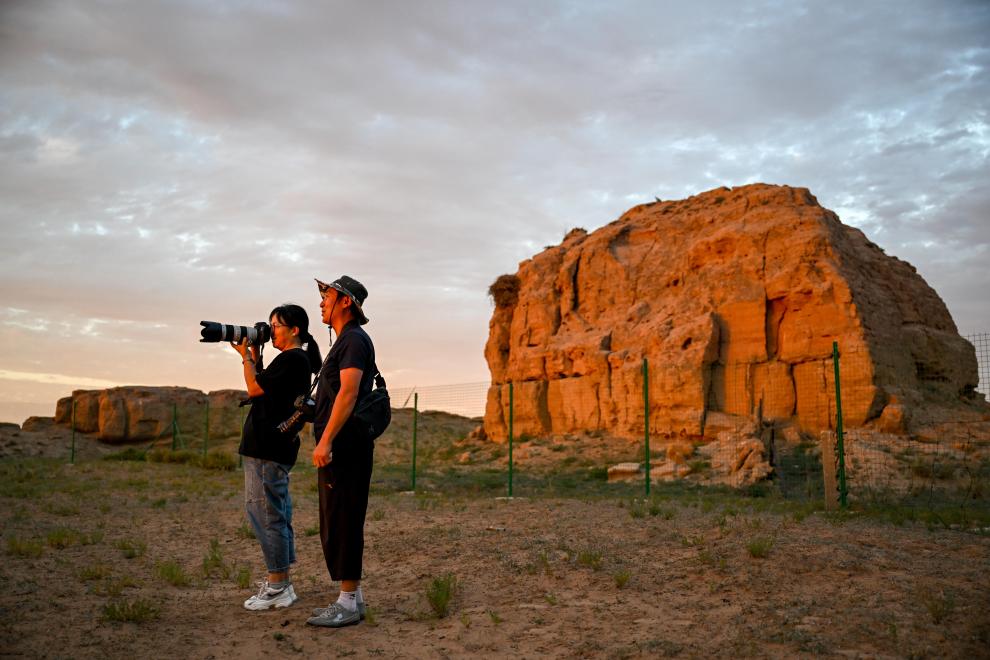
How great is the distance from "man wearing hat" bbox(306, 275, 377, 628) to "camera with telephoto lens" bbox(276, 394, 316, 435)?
19cm

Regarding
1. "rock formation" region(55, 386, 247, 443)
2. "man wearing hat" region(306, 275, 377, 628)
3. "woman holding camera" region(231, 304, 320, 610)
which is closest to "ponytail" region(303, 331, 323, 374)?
"woman holding camera" region(231, 304, 320, 610)

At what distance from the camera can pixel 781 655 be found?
152 inches

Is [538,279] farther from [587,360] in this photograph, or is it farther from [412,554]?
[412,554]

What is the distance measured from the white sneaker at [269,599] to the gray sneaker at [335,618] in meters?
0.54

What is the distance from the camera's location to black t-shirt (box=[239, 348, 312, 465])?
473cm

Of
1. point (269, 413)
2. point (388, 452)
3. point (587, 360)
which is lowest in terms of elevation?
point (388, 452)

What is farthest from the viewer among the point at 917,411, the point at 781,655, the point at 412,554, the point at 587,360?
the point at 587,360

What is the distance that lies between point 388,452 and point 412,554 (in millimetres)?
21288

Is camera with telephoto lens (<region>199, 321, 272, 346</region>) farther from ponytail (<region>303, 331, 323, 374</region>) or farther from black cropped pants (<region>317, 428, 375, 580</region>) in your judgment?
black cropped pants (<region>317, 428, 375, 580</region>)

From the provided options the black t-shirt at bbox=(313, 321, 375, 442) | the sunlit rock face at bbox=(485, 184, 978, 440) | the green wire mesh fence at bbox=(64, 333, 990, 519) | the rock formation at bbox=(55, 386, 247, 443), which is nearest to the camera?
the black t-shirt at bbox=(313, 321, 375, 442)

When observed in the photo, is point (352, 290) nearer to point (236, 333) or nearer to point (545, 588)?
point (236, 333)

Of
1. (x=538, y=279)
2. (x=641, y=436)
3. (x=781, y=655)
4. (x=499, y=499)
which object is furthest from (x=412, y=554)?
(x=538, y=279)

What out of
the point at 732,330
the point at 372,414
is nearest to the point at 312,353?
the point at 372,414

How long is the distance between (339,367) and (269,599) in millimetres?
1793
